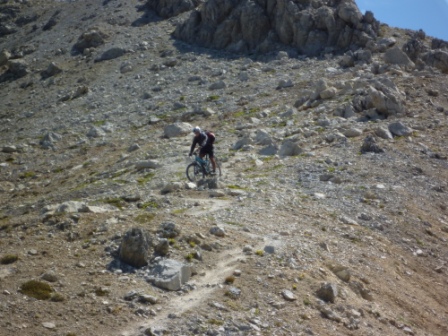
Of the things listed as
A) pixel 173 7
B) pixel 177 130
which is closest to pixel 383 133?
pixel 177 130

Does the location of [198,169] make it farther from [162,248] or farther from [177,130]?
[177,130]

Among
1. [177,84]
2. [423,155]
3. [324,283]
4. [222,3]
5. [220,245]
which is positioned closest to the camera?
[324,283]

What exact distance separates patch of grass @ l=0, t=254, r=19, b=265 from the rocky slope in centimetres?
3

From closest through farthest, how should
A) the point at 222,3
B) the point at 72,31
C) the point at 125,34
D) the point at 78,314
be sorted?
the point at 78,314 → the point at 222,3 → the point at 125,34 → the point at 72,31

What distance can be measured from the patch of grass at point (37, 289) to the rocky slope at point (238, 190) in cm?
5

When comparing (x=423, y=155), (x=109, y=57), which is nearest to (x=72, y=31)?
(x=109, y=57)

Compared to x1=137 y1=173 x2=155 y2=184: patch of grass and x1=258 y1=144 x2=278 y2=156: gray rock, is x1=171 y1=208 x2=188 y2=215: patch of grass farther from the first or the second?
x1=258 y1=144 x2=278 y2=156: gray rock

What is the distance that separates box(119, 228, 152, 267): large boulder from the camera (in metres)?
16.3

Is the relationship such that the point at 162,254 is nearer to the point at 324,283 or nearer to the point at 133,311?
the point at 133,311

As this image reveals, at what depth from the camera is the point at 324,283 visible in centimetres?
1648

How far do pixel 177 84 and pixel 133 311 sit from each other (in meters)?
46.4

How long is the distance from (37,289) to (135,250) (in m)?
2.83

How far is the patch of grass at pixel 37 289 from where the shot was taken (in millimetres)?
14328

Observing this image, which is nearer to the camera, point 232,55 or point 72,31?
point 232,55
